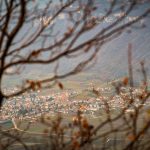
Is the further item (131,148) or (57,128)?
(57,128)

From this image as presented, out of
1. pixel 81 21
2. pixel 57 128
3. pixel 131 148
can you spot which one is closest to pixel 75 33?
pixel 81 21

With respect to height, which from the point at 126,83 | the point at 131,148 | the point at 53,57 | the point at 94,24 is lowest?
the point at 131,148

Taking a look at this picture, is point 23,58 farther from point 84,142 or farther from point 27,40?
point 84,142

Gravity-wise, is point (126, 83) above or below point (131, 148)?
above

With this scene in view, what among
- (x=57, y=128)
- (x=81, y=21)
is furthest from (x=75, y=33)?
(x=57, y=128)

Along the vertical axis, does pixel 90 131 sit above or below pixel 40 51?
below

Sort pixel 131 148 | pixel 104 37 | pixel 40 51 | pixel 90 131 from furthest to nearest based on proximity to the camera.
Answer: pixel 40 51
pixel 104 37
pixel 90 131
pixel 131 148

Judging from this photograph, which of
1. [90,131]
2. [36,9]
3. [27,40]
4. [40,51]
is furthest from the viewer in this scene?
[36,9]

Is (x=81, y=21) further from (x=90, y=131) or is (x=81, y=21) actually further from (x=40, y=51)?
(x=90, y=131)

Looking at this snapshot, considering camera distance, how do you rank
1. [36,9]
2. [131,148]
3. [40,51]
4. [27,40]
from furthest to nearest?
[36,9], [27,40], [40,51], [131,148]
